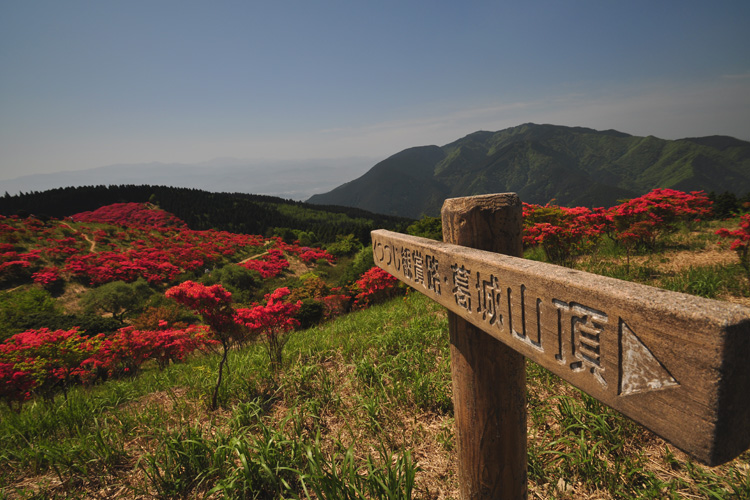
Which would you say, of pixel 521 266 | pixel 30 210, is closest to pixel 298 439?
pixel 521 266

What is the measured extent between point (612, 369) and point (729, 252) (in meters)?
8.72

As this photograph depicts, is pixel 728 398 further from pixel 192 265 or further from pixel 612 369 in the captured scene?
pixel 192 265

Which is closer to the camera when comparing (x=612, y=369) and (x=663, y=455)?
(x=612, y=369)

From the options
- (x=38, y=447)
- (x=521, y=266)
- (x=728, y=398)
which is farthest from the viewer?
(x=38, y=447)

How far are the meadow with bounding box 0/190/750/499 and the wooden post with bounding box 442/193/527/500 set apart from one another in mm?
598

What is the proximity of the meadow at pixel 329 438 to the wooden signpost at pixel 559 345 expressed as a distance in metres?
0.78

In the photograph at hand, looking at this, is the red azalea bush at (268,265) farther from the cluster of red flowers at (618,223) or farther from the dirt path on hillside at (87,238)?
the cluster of red flowers at (618,223)

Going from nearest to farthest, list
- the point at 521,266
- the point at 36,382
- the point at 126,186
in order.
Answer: the point at 521,266 → the point at 36,382 → the point at 126,186

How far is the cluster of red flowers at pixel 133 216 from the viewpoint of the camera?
38.5 metres

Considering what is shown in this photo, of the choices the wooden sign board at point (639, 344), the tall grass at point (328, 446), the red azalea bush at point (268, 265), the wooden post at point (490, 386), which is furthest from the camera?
the red azalea bush at point (268, 265)

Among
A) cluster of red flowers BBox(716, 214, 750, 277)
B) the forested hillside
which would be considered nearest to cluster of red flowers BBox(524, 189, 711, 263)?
cluster of red flowers BBox(716, 214, 750, 277)

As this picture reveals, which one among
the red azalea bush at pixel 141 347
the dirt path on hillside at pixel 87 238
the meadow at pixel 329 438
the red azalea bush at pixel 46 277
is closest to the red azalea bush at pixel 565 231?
the meadow at pixel 329 438

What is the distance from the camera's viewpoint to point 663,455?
2047 mm

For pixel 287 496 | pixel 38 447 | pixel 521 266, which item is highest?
pixel 521 266
